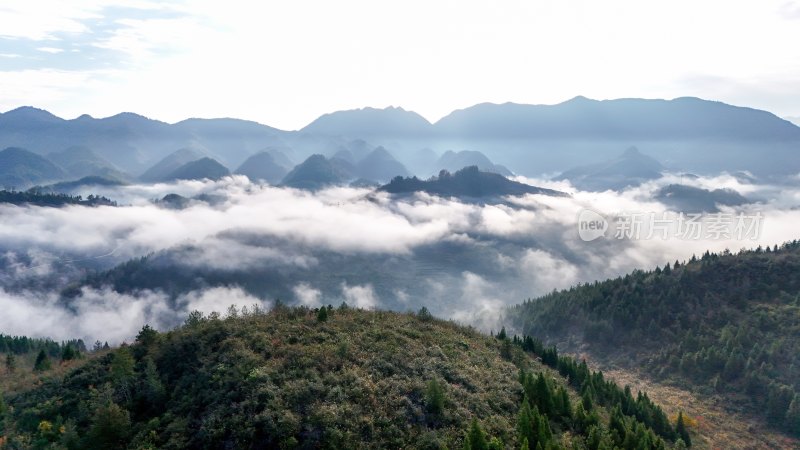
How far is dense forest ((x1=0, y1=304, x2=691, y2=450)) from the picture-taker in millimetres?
41062

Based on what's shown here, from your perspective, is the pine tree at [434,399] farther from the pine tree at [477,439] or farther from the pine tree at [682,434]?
the pine tree at [682,434]

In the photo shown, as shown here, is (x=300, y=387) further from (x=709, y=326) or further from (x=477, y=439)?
(x=709, y=326)

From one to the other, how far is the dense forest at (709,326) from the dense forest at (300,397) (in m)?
59.5

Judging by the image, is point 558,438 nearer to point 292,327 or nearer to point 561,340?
point 292,327

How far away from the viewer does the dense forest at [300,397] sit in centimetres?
4106

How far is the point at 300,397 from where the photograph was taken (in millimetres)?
43875

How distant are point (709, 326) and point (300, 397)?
13524 centimetres

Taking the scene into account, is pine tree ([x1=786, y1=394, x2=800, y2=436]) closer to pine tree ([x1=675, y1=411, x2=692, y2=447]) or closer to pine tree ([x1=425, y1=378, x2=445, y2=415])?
pine tree ([x1=675, y1=411, x2=692, y2=447])

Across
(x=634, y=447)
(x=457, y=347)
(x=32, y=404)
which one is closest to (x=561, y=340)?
(x=457, y=347)

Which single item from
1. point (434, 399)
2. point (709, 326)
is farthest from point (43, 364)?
point (709, 326)

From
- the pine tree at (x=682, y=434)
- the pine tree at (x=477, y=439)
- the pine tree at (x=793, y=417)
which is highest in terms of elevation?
the pine tree at (x=477, y=439)

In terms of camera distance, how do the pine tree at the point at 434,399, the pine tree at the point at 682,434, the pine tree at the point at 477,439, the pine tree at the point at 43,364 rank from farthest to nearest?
the pine tree at the point at 43,364 < the pine tree at the point at 682,434 < the pine tree at the point at 434,399 < the pine tree at the point at 477,439

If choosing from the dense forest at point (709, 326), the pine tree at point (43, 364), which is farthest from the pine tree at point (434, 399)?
the dense forest at point (709, 326)

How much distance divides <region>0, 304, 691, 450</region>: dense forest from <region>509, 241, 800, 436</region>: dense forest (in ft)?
195
